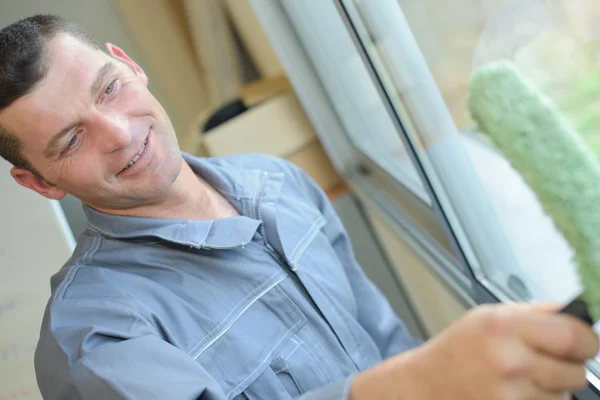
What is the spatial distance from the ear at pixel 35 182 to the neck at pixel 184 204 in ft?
0.26

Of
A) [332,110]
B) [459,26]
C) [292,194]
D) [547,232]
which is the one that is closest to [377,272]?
[332,110]

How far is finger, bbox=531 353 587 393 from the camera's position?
1.38 ft

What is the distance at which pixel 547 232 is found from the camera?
0.98m

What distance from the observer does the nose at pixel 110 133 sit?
34.0 inches

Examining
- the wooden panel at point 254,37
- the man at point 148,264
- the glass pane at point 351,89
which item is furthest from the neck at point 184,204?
the wooden panel at point 254,37

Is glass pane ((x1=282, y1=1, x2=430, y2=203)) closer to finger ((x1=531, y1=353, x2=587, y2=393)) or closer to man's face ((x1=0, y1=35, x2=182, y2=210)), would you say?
man's face ((x1=0, y1=35, x2=182, y2=210))

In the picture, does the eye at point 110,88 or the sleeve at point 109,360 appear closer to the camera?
the sleeve at point 109,360

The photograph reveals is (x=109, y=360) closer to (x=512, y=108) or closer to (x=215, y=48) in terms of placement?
(x=512, y=108)

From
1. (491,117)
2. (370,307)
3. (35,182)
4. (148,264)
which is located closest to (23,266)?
(35,182)

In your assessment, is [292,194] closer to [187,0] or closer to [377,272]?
[377,272]

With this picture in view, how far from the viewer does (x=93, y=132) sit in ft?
2.86

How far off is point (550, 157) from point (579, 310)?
5.7 inches

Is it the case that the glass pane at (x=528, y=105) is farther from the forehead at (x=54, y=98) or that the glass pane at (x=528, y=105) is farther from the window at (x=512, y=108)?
the forehead at (x=54, y=98)

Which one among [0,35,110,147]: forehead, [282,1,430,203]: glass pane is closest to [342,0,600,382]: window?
[282,1,430,203]: glass pane
